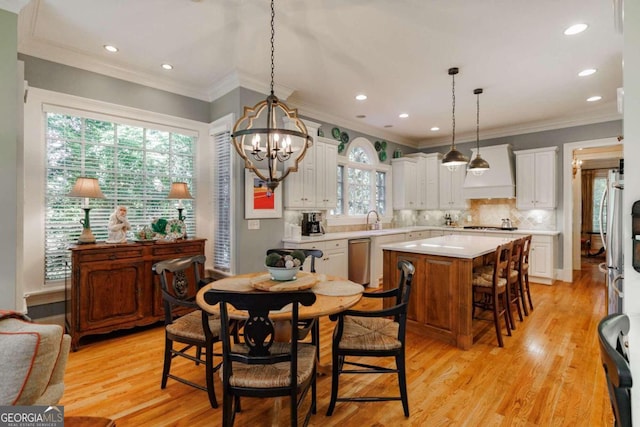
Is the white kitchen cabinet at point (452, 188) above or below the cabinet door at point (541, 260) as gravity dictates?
above

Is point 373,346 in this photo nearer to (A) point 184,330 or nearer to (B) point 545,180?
(A) point 184,330

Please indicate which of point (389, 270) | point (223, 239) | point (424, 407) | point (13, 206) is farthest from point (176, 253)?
point (424, 407)

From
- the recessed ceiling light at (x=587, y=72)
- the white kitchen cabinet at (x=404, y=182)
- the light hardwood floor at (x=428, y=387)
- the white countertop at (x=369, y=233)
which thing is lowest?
the light hardwood floor at (x=428, y=387)

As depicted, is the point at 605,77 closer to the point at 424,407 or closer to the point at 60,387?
the point at 424,407

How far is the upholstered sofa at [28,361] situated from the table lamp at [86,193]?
2.40 meters

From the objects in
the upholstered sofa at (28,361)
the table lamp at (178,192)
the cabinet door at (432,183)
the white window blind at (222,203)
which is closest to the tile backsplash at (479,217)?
the cabinet door at (432,183)

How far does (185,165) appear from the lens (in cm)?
419

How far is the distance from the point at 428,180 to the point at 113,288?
251 inches

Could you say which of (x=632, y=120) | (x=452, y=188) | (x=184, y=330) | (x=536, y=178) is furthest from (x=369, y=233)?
(x=632, y=120)

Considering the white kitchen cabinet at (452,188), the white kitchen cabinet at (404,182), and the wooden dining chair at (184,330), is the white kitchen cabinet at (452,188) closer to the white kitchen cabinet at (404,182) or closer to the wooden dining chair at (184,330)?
the white kitchen cabinet at (404,182)

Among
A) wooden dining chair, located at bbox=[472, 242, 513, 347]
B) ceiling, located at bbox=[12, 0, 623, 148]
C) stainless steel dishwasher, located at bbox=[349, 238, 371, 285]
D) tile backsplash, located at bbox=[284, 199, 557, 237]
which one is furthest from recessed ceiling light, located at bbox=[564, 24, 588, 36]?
tile backsplash, located at bbox=[284, 199, 557, 237]

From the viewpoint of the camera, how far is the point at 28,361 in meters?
0.95

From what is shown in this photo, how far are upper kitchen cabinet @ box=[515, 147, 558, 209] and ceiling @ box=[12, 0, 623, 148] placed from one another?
1087 millimetres

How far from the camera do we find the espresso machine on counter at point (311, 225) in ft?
16.3
